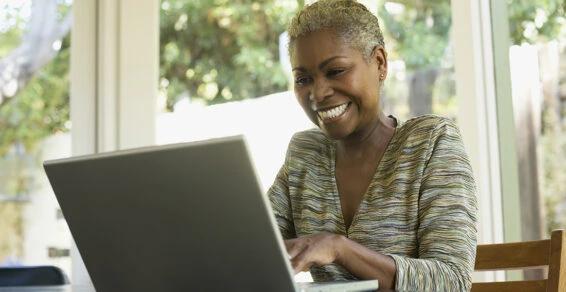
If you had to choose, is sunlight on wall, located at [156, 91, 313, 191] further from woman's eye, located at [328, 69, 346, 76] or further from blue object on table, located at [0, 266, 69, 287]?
woman's eye, located at [328, 69, 346, 76]

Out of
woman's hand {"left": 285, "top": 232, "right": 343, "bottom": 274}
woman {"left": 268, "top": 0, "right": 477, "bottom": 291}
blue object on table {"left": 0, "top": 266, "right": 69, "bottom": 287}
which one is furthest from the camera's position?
blue object on table {"left": 0, "top": 266, "right": 69, "bottom": 287}

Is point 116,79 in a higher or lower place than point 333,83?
higher

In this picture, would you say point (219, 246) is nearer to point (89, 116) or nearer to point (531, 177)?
point (531, 177)

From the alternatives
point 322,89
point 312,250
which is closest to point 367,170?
point 322,89

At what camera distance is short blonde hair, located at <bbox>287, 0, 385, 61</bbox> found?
1.57 meters

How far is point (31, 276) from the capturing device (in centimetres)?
201

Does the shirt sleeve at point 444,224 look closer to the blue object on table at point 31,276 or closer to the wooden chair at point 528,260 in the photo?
the wooden chair at point 528,260

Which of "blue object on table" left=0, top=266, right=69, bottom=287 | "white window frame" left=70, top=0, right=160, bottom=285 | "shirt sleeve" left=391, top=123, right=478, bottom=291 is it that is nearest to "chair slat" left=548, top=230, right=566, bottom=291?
"shirt sleeve" left=391, top=123, right=478, bottom=291

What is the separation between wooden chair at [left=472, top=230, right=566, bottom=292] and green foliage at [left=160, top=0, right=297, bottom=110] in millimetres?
2253

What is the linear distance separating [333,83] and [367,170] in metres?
0.20

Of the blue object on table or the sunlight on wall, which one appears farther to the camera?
the sunlight on wall

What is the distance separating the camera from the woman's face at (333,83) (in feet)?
5.05

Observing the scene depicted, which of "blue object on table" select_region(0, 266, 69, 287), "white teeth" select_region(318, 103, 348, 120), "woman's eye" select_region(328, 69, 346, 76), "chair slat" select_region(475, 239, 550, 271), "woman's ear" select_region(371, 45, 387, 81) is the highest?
"woman's ear" select_region(371, 45, 387, 81)

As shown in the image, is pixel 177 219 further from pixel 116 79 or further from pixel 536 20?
pixel 116 79
